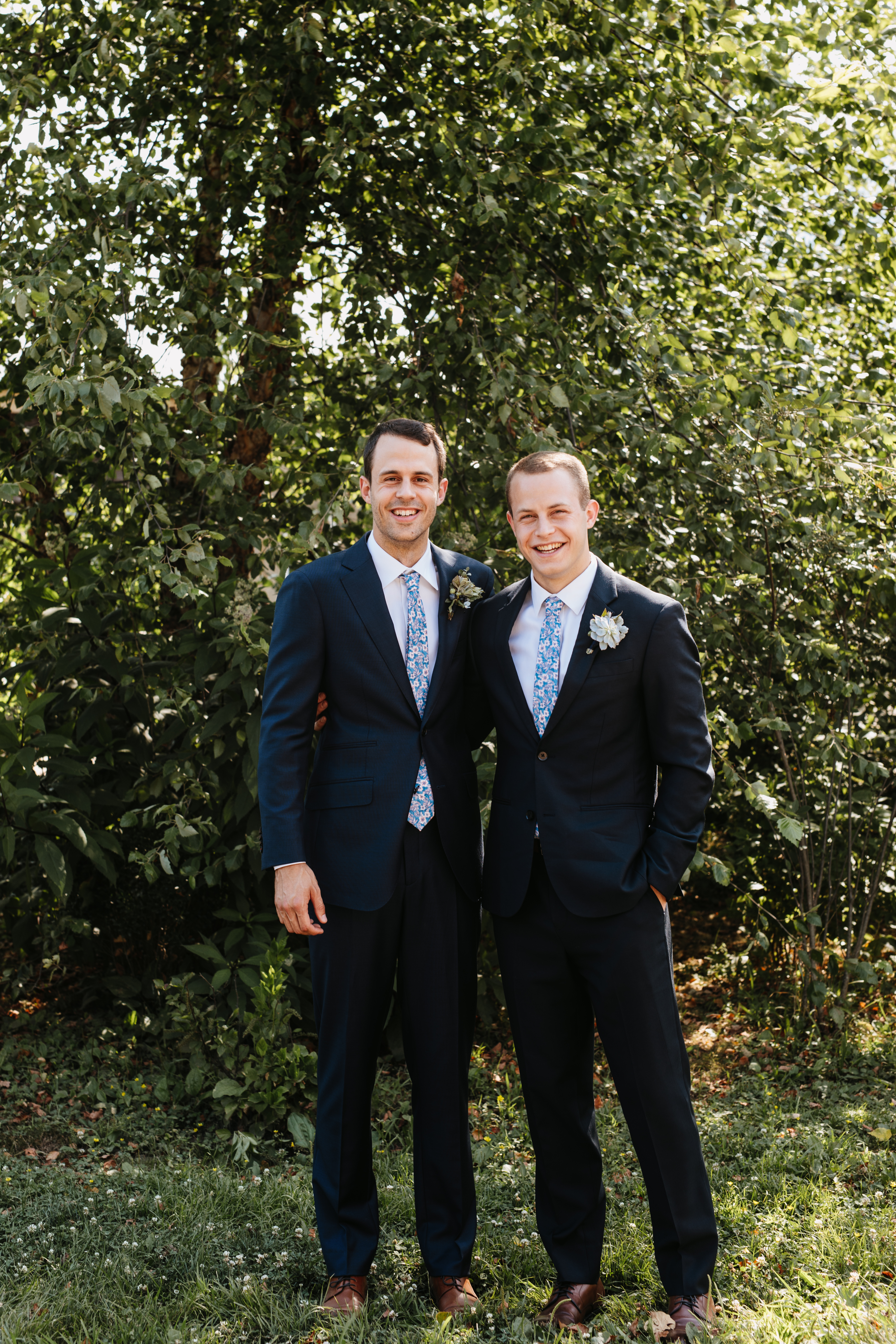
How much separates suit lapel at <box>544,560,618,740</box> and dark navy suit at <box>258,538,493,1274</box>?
0.30 m

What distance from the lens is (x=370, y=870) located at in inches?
101

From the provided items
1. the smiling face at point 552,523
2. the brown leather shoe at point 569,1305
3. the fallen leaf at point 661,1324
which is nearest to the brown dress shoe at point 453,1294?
the brown leather shoe at point 569,1305

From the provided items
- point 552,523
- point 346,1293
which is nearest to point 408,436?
point 552,523

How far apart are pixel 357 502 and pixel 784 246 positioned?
209 centimetres

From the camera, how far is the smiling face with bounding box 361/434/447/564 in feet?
8.73

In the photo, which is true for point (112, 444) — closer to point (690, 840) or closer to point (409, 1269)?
point (690, 840)

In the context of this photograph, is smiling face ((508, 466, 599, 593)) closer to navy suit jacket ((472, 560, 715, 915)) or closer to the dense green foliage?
navy suit jacket ((472, 560, 715, 915))

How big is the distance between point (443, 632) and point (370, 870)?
607mm

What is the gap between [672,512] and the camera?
165 inches

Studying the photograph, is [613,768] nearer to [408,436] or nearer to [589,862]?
[589,862]

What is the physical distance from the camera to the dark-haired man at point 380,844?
2.59m

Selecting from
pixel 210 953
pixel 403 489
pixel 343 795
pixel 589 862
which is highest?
pixel 403 489

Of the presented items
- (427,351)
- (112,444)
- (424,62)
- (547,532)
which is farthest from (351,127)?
(547,532)

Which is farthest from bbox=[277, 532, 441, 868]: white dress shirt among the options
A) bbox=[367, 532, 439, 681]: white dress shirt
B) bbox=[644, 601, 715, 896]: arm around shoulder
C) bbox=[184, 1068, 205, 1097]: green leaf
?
bbox=[184, 1068, 205, 1097]: green leaf
